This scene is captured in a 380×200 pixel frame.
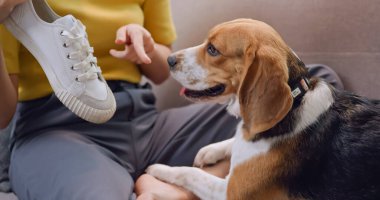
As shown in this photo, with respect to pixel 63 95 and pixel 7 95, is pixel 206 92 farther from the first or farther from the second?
pixel 7 95

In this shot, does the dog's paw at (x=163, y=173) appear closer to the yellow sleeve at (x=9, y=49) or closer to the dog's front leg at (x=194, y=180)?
the dog's front leg at (x=194, y=180)

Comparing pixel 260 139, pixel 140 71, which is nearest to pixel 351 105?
pixel 260 139

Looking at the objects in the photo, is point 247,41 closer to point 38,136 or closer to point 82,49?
point 82,49

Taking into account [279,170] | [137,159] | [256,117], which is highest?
[256,117]

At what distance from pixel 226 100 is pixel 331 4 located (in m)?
0.52

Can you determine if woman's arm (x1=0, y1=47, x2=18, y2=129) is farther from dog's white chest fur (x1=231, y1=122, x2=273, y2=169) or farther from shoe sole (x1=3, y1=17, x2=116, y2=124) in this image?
dog's white chest fur (x1=231, y1=122, x2=273, y2=169)

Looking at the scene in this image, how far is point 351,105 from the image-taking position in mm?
1113

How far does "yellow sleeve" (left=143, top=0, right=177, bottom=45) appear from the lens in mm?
1548

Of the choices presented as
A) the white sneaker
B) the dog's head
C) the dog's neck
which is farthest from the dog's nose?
the dog's neck

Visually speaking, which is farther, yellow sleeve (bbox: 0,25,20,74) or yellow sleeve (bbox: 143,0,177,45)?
yellow sleeve (bbox: 143,0,177,45)

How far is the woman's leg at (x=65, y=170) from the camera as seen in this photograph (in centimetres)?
106

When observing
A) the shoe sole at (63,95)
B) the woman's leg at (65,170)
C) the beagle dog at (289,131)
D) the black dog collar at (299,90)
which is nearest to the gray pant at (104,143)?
the woman's leg at (65,170)

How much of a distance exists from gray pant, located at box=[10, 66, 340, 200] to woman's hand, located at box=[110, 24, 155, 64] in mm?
117

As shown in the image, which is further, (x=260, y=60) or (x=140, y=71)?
(x=140, y=71)
